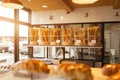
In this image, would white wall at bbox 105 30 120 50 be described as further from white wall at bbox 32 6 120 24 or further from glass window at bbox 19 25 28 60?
glass window at bbox 19 25 28 60

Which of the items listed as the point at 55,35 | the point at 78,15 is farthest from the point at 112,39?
the point at 55,35

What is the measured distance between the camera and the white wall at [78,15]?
500cm

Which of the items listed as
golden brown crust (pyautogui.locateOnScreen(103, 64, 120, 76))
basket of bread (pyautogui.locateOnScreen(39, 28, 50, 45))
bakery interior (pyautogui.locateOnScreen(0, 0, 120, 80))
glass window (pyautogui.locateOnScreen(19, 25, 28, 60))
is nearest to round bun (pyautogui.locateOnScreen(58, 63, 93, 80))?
golden brown crust (pyautogui.locateOnScreen(103, 64, 120, 76))

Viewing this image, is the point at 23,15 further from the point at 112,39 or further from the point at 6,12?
the point at 112,39

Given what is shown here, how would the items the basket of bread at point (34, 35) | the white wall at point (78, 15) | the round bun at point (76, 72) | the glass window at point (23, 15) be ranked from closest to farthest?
the round bun at point (76, 72)
the basket of bread at point (34, 35)
the white wall at point (78, 15)
the glass window at point (23, 15)

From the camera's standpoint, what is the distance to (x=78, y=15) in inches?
209

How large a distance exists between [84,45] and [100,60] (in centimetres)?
216

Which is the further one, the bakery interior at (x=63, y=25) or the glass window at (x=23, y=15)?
the glass window at (x=23, y=15)

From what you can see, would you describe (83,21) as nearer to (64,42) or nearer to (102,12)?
(102,12)

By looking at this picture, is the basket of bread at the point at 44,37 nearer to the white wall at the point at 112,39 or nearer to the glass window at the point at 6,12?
the glass window at the point at 6,12

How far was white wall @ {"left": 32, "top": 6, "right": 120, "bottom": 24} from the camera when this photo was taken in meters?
5.00

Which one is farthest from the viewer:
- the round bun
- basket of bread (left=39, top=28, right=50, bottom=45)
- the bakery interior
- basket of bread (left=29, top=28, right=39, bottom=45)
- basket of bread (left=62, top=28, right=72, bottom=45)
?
the bakery interior

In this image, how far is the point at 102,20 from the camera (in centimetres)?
507

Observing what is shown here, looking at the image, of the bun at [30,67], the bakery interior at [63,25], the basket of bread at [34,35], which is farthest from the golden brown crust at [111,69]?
the bakery interior at [63,25]
